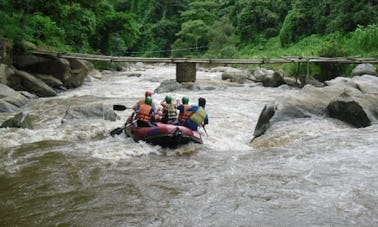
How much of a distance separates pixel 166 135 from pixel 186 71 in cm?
1058

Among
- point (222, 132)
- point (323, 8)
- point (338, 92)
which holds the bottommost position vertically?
point (222, 132)

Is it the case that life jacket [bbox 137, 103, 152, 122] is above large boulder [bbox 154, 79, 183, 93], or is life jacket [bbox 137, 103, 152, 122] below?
above

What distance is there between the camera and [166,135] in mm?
8367

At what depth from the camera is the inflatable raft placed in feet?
27.5

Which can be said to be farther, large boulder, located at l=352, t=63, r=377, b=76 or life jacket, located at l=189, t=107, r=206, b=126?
large boulder, located at l=352, t=63, r=377, b=76

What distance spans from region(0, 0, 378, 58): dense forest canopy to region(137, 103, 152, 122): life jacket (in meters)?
8.41

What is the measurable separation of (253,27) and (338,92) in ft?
94.8

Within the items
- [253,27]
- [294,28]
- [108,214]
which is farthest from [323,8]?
[108,214]

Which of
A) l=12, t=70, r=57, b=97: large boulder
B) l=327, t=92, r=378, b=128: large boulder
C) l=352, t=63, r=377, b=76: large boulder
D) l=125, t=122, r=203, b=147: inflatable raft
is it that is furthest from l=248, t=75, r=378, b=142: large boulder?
l=12, t=70, r=57, b=97: large boulder

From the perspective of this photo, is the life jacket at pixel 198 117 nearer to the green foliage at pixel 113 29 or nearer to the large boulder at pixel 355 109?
the large boulder at pixel 355 109

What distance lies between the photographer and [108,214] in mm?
5250

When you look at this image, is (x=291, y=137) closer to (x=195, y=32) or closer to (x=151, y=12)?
(x=195, y=32)

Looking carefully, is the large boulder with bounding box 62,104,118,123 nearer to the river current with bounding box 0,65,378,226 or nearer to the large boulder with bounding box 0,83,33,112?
the river current with bounding box 0,65,378,226

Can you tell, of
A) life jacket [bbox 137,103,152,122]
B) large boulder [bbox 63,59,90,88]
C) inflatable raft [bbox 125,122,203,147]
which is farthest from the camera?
large boulder [bbox 63,59,90,88]
